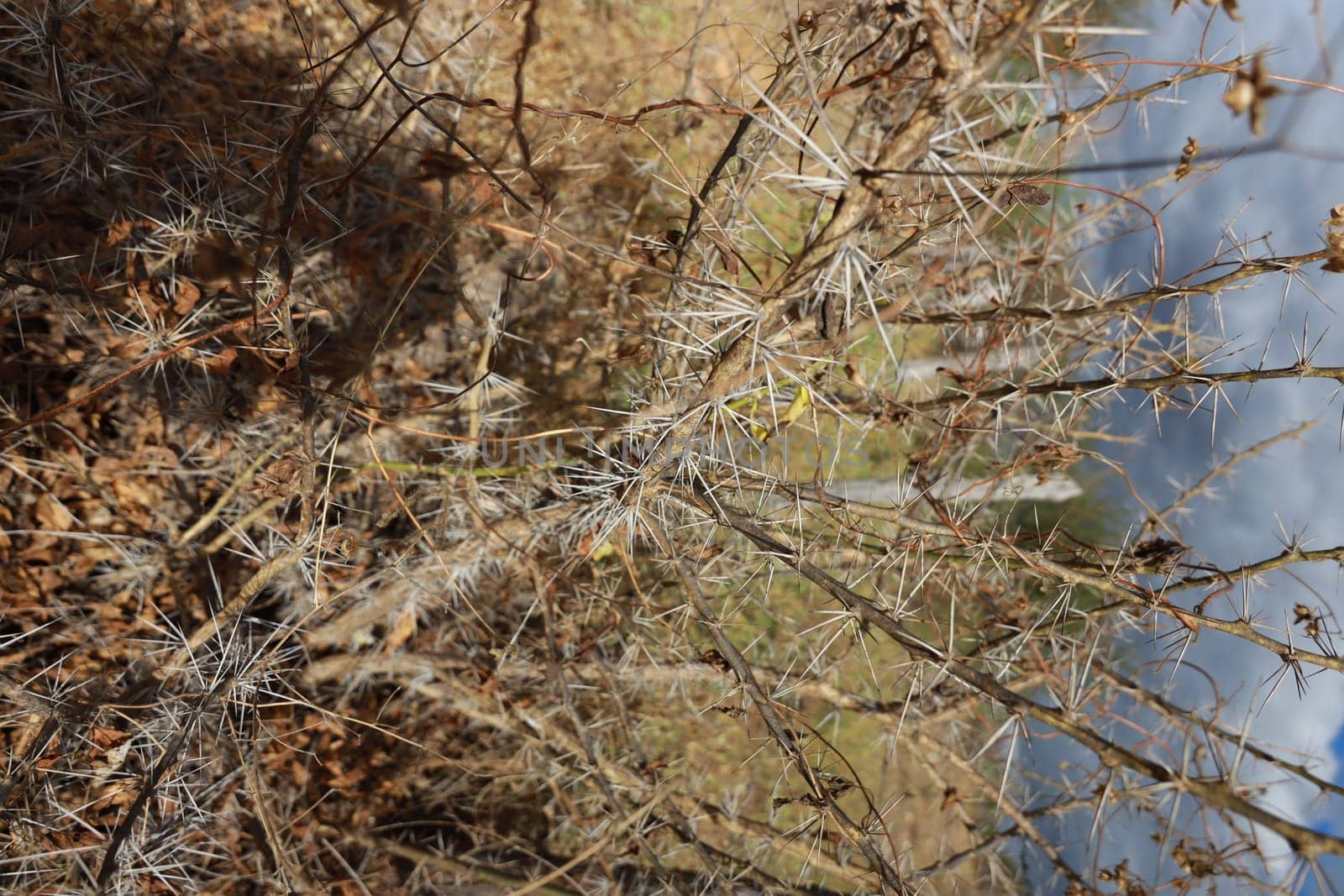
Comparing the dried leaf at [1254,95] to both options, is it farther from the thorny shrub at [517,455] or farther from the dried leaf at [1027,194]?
the dried leaf at [1027,194]

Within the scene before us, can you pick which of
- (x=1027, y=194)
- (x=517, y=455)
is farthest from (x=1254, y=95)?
(x=517, y=455)

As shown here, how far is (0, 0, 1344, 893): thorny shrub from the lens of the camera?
155cm

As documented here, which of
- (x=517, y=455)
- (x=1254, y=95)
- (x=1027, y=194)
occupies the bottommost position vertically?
(x=517, y=455)

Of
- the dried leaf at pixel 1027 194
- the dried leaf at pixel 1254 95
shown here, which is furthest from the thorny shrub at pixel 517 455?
the dried leaf at pixel 1254 95

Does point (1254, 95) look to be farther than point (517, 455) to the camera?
No

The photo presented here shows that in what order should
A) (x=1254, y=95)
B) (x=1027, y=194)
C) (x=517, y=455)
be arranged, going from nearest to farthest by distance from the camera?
(x=1254, y=95)
(x=1027, y=194)
(x=517, y=455)

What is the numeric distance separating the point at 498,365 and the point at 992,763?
11.2ft

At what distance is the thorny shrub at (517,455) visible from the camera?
61.2 inches

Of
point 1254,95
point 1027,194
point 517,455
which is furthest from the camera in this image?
point 517,455

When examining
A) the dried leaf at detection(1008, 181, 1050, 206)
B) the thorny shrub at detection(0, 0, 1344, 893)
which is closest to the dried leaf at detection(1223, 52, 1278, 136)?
the thorny shrub at detection(0, 0, 1344, 893)

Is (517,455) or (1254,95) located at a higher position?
(1254,95)

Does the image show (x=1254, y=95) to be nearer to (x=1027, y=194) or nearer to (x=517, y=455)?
(x=1027, y=194)

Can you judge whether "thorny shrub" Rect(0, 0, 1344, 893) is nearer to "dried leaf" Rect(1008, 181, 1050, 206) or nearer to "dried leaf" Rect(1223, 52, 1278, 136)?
"dried leaf" Rect(1008, 181, 1050, 206)

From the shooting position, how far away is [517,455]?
255cm
